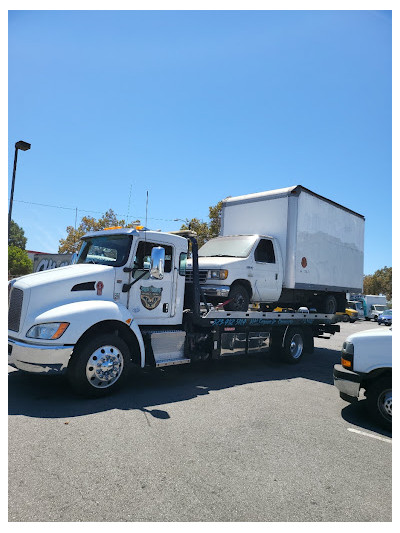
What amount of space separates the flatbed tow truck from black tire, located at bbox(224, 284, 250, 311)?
1.66ft

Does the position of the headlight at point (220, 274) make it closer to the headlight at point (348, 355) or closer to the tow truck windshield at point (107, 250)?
the tow truck windshield at point (107, 250)

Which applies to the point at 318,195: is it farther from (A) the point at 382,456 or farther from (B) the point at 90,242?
(A) the point at 382,456

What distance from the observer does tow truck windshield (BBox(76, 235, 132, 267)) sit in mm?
6039

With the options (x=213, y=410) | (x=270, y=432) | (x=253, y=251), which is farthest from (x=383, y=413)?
(x=253, y=251)

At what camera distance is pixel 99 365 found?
5.21 m

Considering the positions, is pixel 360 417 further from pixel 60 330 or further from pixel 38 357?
pixel 38 357

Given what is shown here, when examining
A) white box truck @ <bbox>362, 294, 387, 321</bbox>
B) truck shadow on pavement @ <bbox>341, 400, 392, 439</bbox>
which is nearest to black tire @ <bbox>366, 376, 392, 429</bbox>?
truck shadow on pavement @ <bbox>341, 400, 392, 439</bbox>

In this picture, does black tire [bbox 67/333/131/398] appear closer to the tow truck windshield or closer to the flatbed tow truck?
the flatbed tow truck

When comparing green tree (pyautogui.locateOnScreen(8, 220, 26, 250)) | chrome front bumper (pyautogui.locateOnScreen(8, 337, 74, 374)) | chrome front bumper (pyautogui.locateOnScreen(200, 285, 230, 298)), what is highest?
green tree (pyautogui.locateOnScreen(8, 220, 26, 250))

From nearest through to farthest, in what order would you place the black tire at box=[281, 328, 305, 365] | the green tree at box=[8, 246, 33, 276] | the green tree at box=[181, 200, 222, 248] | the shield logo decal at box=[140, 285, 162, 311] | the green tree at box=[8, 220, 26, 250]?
1. the shield logo decal at box=[140, 285, 162, 311]
2. the black tire at box=[281, 328, 305, 365]
3. the green tree at box=[181, 200, 222, 248]
4. the green tree at box=[8, 246, 33, 276]
5. the green tree at box=[8, 220, 26, 250]

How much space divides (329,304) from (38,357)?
8.39m

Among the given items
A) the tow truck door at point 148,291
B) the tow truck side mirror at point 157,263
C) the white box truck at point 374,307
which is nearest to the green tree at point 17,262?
the white box truck at point 374,307

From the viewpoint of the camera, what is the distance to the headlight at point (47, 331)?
193 inches

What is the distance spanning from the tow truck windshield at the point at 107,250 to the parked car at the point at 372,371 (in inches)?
145
